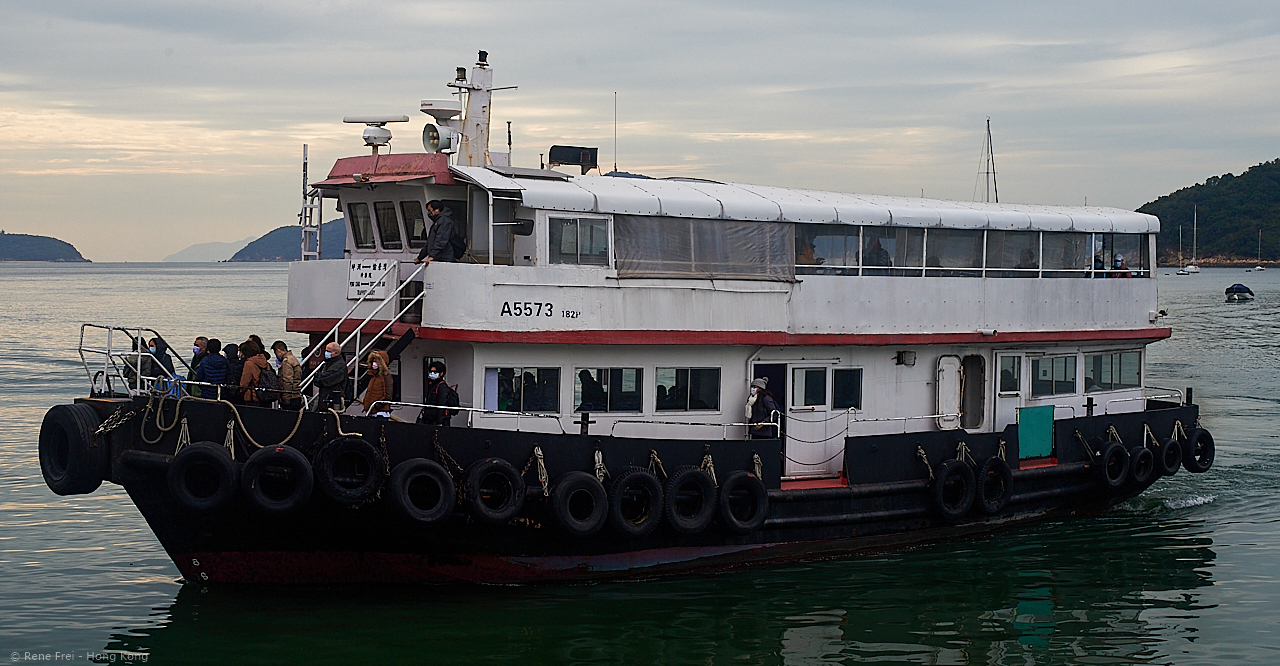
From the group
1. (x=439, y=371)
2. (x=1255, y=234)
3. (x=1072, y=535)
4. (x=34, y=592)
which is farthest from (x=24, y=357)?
(x=1255, y=234)

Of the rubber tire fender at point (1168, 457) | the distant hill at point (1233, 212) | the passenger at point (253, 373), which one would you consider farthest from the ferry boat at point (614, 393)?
the distant hill at point (1233, 212)

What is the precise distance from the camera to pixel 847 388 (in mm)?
13578

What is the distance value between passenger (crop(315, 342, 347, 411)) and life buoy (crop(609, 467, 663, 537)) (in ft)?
8.96

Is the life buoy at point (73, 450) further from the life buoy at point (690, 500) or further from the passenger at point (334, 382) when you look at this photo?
the life buoy at point (690, 500)

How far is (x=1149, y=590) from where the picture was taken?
13.1 meters

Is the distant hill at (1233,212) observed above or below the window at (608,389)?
above

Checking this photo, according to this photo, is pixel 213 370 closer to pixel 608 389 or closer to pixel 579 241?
pixel 579 241

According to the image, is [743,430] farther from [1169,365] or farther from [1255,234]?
[1255,234]

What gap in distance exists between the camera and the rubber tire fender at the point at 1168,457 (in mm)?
15719

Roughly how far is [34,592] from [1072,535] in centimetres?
1227

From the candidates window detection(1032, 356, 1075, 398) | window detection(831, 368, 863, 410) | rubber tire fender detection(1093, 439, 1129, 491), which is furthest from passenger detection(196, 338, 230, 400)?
rubber tire fender detection(1093, 439, 1129, 491)

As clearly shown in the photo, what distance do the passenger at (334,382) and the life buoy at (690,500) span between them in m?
3.32

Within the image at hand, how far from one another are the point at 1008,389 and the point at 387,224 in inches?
312

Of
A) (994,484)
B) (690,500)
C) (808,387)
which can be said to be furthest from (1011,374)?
(690,500)
